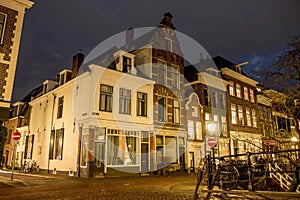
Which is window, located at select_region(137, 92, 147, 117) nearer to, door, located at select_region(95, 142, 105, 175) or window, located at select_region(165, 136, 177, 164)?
window, located at select_region(165, 136, 177, 164)

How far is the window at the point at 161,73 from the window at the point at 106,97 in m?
5.44

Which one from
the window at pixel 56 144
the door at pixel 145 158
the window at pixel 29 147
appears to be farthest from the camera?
the window at pixel 29 147

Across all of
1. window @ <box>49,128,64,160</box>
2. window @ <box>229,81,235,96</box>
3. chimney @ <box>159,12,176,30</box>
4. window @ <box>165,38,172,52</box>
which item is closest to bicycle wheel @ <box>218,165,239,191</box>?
window @ <box>49,128,64,160</box>

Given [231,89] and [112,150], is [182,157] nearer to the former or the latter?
[112,150]

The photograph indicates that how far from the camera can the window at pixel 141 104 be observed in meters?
19.4

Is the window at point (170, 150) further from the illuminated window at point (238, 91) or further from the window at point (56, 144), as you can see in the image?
the illuminated window at point (238, 91)

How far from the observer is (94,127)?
1627 centimetres

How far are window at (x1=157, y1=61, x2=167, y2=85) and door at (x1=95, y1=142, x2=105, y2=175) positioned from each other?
8.03 metres

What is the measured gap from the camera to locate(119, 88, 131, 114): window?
18.2 meters

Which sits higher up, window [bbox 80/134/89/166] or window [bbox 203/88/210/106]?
window [bbox 203/88/210/106]

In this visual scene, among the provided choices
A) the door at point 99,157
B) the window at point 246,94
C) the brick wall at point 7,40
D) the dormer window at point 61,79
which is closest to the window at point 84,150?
the door at point 99,157

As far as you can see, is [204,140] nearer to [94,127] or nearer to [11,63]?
[94,127]

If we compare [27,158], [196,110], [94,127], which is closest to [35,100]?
[27,158]

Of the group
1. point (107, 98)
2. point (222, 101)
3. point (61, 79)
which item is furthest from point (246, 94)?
point (61, 79)
